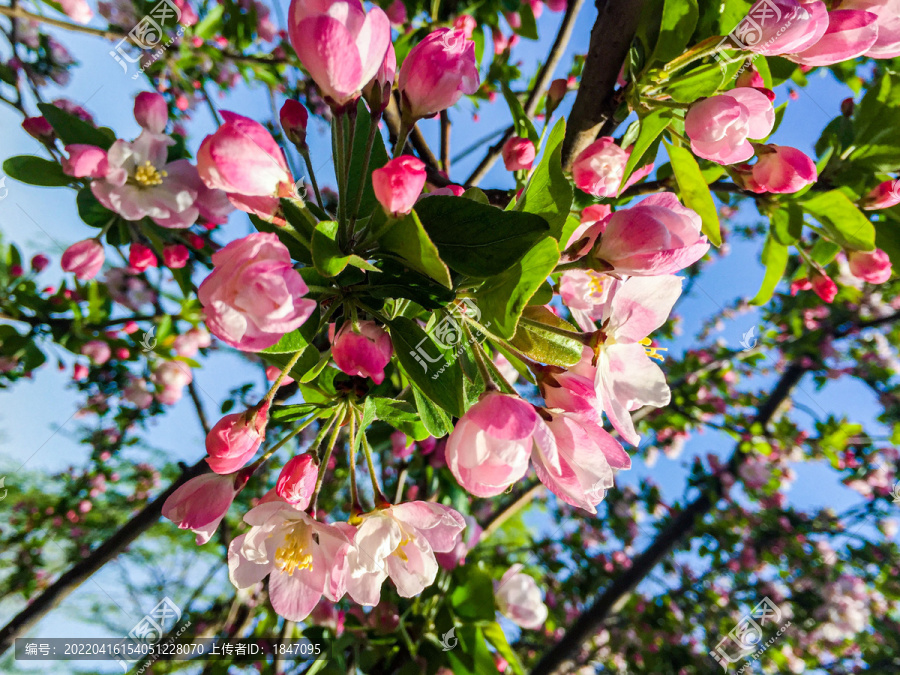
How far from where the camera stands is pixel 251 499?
3.16 metres

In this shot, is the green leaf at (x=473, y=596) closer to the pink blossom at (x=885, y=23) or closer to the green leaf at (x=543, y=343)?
the green leaf at (x=543, y=343)

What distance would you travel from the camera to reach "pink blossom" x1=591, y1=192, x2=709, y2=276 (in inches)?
23.5

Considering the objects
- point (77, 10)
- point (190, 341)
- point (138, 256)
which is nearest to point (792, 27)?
point (138, 256)

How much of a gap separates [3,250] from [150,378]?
2.71 ft

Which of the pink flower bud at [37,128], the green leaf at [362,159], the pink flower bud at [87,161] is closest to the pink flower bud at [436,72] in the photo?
the green leaf at [362,159]

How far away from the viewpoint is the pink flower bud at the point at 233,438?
64 cm

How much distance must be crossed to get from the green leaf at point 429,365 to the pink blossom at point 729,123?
48 cm

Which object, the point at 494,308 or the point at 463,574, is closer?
the point at 494,308

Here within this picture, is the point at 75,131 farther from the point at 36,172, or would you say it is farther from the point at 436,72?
the point at 436,72

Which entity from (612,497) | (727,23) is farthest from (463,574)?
(612,497)

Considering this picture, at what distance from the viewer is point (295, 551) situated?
72 cm

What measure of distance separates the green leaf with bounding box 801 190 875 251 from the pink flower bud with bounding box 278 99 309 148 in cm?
93

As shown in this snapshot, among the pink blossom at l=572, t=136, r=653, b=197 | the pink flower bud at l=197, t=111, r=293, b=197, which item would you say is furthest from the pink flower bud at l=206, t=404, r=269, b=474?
the pink blossom at l=572, t=136, r=653, b=197

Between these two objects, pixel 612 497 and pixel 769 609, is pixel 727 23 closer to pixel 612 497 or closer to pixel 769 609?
pixel 769 609
